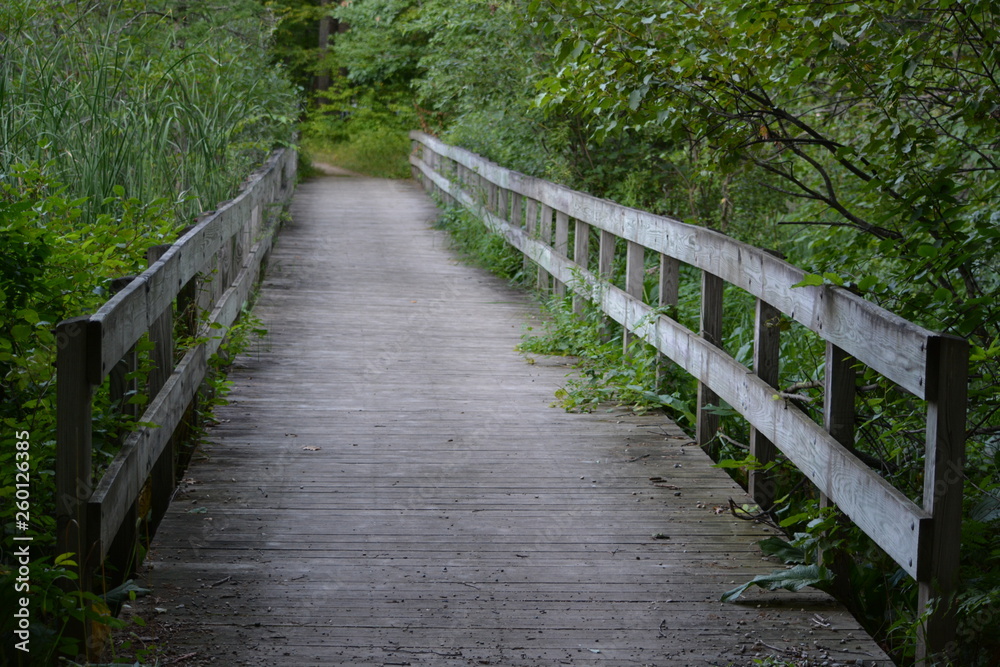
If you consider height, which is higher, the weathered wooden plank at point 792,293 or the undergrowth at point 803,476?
the weathered wooden plank at point 792,293

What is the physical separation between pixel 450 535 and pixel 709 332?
1.83 meters

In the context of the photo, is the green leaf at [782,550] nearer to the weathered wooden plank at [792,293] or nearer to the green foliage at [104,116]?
the weathered wooden plank at [792,293]

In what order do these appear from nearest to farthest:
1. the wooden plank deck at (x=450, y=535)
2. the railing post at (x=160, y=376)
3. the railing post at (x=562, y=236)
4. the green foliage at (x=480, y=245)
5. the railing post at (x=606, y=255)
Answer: the wooden plank deck at (x=450, y=535) → the railing post at (x=160, y=376) → the railing post at (x=606, y=255) → the railing post at (x=562, y=236) → the green foliage at (x=480, y=245)

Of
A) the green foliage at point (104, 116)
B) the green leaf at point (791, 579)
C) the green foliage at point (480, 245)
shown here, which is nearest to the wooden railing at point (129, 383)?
the green foliage at point (104, 116)

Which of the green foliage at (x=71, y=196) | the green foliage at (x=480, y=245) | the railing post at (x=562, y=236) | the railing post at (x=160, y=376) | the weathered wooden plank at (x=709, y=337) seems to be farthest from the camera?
the green foliage at (x=480, y=245)

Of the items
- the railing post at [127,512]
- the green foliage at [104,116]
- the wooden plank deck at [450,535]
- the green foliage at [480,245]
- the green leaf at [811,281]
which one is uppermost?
the green foliage at [104,116]

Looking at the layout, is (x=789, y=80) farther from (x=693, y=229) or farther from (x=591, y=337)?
(x=591, y=337)

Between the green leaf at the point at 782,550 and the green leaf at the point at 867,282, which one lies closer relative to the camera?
the green leaf at the point at 867,282

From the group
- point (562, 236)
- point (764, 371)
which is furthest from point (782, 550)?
point (562, 236)

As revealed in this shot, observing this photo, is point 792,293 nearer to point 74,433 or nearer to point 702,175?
point 702,175

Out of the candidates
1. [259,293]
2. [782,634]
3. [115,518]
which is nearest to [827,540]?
[782,634]

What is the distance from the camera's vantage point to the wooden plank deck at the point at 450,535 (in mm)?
3271

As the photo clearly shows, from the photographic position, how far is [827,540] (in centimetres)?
365

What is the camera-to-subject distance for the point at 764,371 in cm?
445
